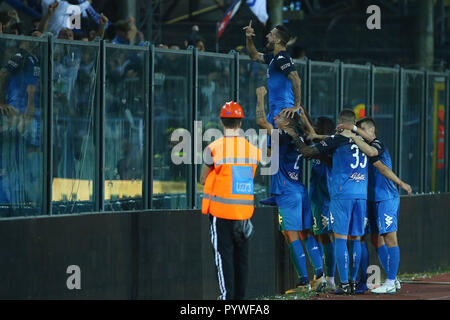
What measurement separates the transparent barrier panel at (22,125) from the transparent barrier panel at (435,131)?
28.1 feet

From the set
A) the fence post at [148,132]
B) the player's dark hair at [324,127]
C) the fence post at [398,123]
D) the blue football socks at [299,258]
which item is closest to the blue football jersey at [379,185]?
the player's dark hair at [324,127]

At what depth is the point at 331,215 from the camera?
586 inches

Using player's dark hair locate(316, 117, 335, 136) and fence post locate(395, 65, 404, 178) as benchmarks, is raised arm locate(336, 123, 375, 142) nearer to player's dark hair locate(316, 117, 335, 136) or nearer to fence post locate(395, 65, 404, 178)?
player's dark hair locate(316, 117, 335, 136)

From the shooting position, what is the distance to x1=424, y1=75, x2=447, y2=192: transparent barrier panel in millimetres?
20188

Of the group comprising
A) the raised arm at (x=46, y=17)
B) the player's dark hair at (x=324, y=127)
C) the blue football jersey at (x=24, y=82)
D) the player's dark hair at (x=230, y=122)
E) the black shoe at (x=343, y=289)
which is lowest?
the black shoe at (x=343, y=289)

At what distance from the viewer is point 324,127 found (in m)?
15.7

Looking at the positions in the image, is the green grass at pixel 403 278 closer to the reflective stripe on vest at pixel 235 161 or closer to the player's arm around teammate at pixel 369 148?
the player's arm around teammate at pixel 369 148

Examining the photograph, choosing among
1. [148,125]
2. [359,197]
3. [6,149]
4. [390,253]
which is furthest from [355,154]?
[6,149]

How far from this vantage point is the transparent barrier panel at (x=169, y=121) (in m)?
14.9

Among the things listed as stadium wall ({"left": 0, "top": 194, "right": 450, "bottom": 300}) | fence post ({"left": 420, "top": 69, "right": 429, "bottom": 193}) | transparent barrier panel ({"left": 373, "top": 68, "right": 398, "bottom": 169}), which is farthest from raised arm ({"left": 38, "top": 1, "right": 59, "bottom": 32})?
fence post ({"left": 420, "top": 69, "right": 429, "bottom": 193})

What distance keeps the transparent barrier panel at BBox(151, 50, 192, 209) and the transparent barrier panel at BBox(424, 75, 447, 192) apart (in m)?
6.19

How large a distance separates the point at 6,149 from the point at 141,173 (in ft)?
7.26

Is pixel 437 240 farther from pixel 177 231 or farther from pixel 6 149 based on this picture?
pixel 6 149
